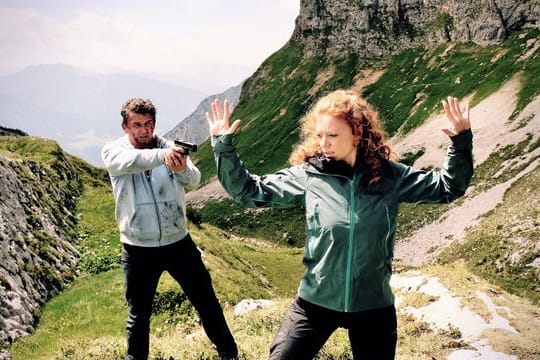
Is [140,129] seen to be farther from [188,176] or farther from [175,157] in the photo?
[175,157]

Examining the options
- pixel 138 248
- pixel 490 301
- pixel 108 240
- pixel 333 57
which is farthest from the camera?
pixel 333 57

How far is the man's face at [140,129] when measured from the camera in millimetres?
7543

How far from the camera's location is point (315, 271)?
5266 millimetres

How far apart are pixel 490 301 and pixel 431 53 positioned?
107 m

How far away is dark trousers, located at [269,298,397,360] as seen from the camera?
5.20 meters

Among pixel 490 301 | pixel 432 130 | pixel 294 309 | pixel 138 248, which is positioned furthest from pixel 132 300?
pixel 432 130

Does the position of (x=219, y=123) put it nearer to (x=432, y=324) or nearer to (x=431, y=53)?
(x=432, y=324)

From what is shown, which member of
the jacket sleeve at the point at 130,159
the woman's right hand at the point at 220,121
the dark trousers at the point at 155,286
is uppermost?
the woman's right hand at the point at 220,121

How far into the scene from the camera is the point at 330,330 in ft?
17.4

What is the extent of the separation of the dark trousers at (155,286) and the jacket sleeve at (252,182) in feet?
8.36

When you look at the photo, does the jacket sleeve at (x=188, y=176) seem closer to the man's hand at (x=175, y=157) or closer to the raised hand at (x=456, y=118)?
the man's hand at (x=175, y=157)

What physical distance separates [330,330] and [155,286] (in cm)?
347

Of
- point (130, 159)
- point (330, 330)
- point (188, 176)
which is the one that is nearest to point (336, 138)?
point (330, 330)

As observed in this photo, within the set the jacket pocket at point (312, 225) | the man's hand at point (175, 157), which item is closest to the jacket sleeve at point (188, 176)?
the man's hand at point (175, 157)
